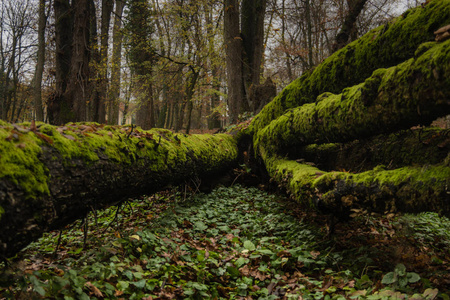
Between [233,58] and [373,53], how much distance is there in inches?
264

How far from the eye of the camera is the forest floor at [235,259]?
94.5 inches

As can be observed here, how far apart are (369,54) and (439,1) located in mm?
1064

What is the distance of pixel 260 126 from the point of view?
7094mm

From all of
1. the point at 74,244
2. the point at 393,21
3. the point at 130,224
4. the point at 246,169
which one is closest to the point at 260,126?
the point at 246,169

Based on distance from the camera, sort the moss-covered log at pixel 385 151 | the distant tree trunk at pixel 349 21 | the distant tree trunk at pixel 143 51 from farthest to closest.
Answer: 1. the distant tree trunk at pixel 143 51
2. the distant tree trunk at pixel 349 21
3. the moss-covered log at pixel 385 151

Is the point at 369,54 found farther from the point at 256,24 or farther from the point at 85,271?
the point at 256,24

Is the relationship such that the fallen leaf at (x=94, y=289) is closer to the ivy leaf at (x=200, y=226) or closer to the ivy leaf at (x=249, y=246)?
the ivy leaf at (x=249, y=246)

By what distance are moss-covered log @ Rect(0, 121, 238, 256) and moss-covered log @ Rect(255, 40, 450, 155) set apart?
8.61ft

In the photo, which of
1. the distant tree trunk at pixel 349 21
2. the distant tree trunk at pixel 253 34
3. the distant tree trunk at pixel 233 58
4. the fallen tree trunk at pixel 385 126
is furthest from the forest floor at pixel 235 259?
the distant tree trunk at pixel 253 34

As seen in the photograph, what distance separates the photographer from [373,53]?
415 cm

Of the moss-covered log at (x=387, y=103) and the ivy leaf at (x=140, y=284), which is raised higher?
the moss-covered log at (x=387, y=103)

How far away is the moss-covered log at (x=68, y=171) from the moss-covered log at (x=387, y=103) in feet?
8.61

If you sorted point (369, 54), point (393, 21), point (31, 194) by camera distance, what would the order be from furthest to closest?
point (369, 54) < point (393, 21) < point (31, 194)

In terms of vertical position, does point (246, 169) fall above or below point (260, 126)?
below
